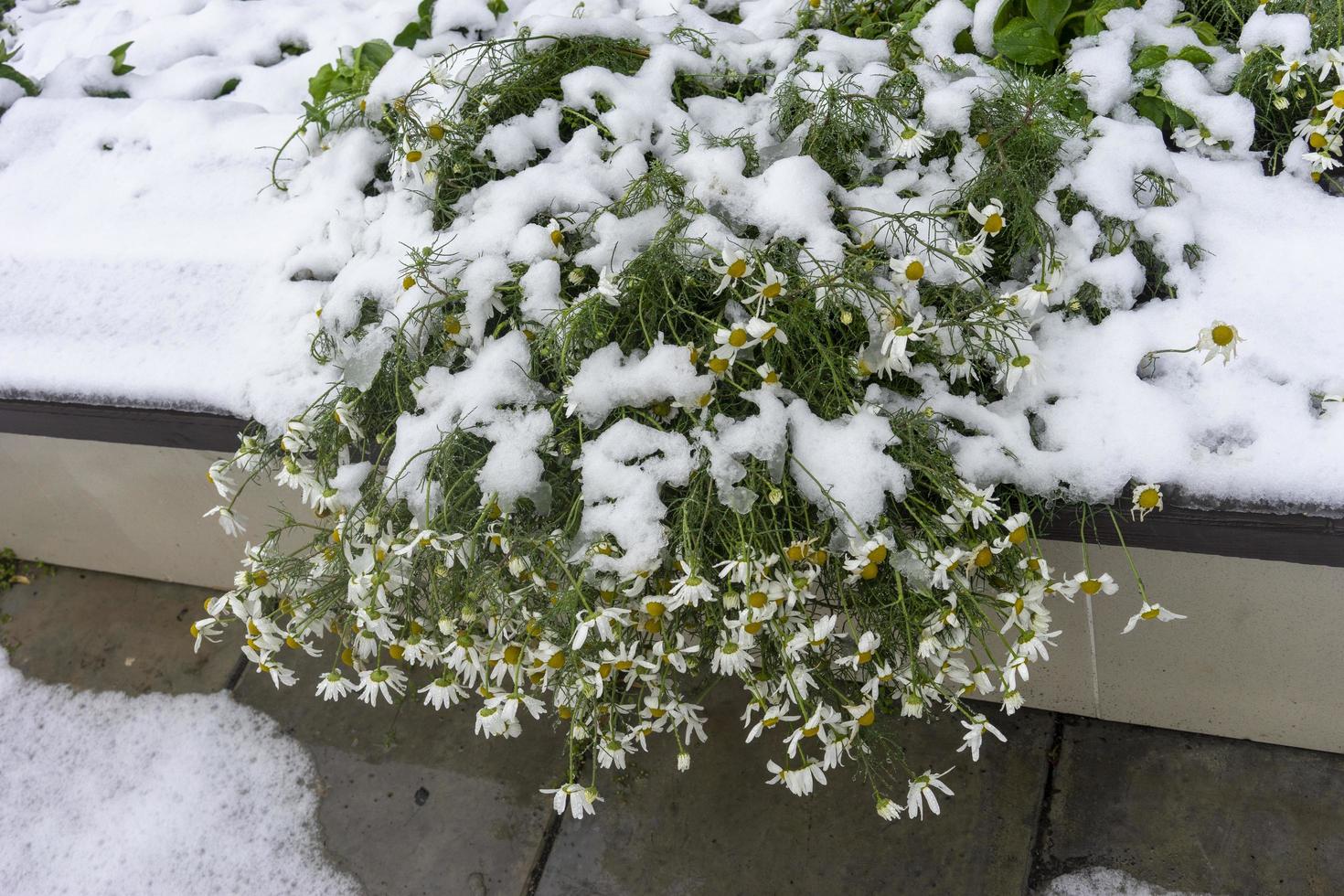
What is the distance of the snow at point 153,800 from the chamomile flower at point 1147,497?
190 cm

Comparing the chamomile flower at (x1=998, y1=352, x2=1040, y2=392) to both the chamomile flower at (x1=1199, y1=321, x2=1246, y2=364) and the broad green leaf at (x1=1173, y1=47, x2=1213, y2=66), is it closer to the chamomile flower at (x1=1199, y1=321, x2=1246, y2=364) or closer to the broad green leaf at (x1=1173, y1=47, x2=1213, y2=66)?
the chamomile flower at (x1=1199, y1=321, x2=1246, y2=364)

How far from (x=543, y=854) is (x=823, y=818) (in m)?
0.65

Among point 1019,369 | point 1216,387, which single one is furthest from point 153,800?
point 1216,387

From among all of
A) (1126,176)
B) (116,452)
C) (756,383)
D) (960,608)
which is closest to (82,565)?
(116,452)

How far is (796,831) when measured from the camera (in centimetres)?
237

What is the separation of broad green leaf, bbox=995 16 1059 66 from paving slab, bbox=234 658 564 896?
6.27ft

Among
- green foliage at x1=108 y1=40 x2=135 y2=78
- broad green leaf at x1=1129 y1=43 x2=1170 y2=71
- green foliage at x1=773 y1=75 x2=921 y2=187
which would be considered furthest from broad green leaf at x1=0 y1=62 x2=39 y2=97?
broad green leaf at x1=1129 y1=43 x2=1170 y2=71

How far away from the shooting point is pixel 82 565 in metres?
3.25

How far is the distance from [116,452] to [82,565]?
33.0 inches

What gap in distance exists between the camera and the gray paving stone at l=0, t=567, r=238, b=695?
9.67ft

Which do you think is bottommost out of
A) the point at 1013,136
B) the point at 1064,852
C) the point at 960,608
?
the point at 1064,852

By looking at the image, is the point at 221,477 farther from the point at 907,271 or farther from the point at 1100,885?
the point at 1100,885

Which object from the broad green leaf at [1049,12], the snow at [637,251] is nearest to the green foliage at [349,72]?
the snow at [637,251]

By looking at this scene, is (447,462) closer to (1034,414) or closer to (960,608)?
(960,608)
